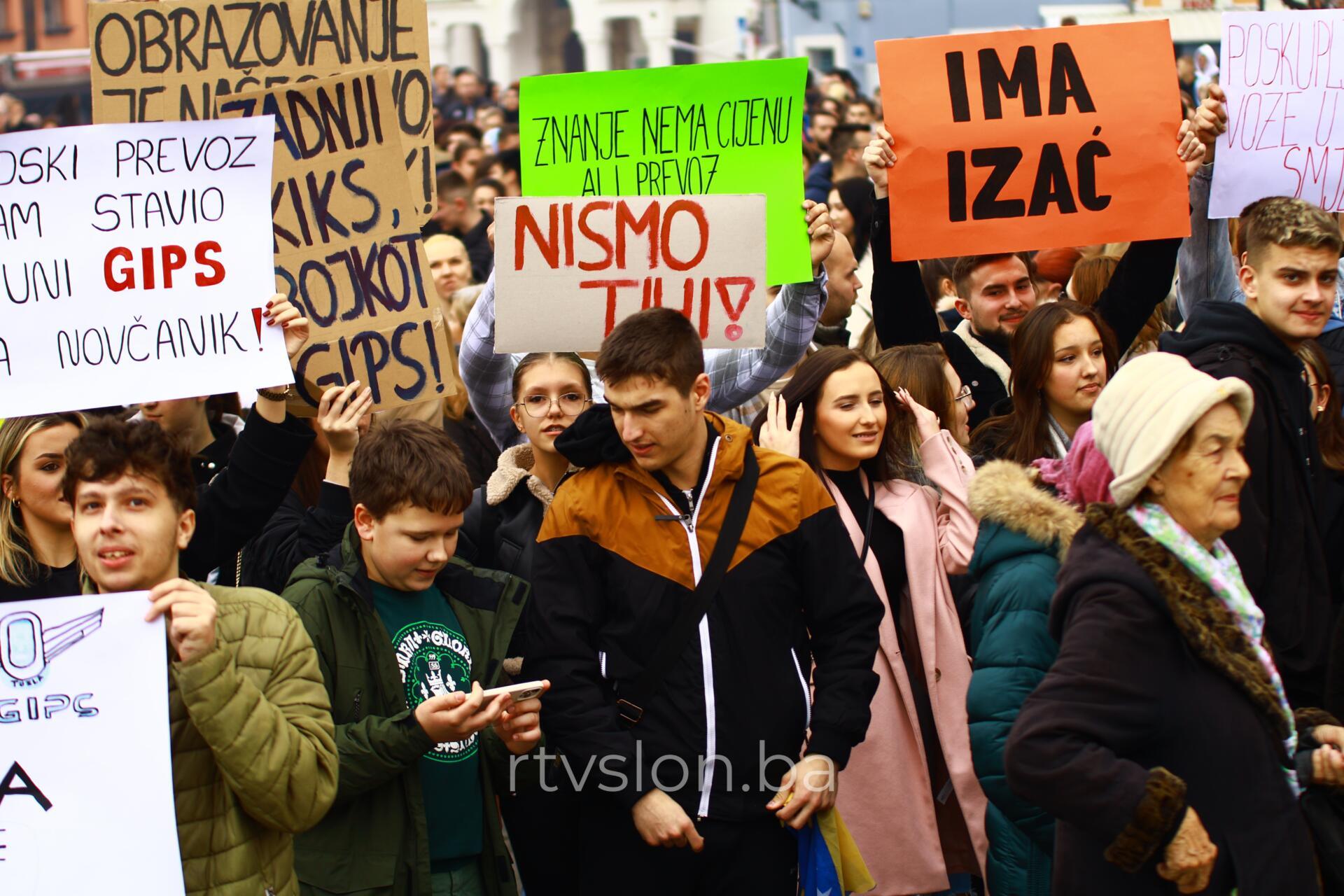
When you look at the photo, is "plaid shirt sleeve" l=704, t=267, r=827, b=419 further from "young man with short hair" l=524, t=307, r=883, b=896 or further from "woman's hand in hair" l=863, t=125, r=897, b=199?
"young man with short hair" l=524, t=307, r=883, b=896

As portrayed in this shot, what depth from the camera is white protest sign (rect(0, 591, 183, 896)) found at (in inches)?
118

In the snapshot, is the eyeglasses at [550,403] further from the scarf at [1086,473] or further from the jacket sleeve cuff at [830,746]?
the scarf at [1086,473]

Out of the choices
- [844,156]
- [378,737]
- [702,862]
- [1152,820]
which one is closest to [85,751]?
[378,737]

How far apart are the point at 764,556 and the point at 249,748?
4.29 feet

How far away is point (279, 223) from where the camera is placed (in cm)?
484

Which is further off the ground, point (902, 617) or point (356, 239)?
point (356, 239)

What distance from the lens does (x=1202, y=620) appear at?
2.91 meters

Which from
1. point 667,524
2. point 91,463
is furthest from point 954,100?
point 91,463

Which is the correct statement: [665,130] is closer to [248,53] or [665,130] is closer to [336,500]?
[248,53]

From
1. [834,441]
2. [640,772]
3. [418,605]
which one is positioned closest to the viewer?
[640,772]

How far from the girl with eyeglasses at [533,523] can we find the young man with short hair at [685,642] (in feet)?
0.99

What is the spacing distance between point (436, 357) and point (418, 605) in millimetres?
1079

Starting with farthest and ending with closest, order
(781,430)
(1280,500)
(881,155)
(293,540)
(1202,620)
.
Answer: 1. (881,155)
2. (781,430)
3. (293,540)
4. (1280,500)
5. (1202,620)

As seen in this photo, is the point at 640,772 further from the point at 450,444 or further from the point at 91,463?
the point at 91,463
